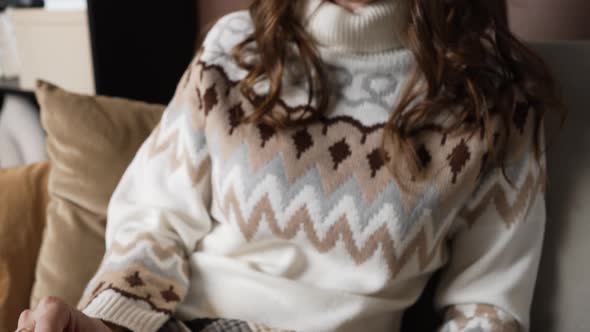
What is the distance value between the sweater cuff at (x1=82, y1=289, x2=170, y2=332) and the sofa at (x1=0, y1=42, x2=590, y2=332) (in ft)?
1.02

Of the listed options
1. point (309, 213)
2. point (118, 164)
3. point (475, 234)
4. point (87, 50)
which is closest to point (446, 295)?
point (475, 234)

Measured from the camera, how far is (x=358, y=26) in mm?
888

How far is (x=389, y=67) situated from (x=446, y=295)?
14.1 inches

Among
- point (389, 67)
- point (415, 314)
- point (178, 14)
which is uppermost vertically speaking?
point (389, 67)

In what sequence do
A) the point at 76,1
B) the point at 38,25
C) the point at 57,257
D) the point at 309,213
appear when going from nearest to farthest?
the point at 309,213 < the point at 57,257 < the point at 38,25 < the point at 76,1

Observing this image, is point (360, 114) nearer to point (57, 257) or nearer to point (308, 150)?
point (308, 150)

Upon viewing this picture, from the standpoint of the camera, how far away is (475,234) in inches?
35.4

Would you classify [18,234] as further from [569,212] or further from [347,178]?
[569,212]

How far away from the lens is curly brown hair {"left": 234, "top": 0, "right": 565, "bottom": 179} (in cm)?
86

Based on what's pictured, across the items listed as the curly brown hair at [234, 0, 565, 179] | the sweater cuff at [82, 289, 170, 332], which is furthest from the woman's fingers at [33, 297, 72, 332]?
the curly brown hair at [234, 0, 565, 179]

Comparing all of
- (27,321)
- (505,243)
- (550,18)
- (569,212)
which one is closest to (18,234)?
(27,321)

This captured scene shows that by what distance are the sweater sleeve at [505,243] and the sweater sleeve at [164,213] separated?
1.32 feet

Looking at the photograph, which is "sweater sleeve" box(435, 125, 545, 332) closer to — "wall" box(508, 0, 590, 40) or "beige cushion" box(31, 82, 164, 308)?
"wall" box(508, 0, 590, 40)

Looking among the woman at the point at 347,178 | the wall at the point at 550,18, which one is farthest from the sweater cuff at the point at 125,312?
the wall at the point at 550,18
